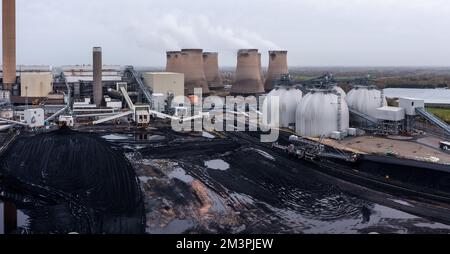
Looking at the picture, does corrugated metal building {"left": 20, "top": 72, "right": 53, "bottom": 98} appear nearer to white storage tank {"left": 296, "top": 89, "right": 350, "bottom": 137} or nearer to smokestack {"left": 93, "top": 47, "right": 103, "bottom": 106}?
smokestack {"left": 93, "top": 47, "right": 103, "bottom": 106}

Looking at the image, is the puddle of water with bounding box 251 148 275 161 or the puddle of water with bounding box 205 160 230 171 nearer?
the puddle of water with bounding box 205 160 230 171

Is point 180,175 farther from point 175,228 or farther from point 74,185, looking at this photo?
point 175,228

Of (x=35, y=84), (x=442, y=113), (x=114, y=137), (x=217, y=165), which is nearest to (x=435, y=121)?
(x=442, y=113)

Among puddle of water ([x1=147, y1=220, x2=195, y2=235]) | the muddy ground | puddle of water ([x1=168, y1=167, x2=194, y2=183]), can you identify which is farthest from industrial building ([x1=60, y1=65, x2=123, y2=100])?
puddle of water ([x1=147, y1=220, x2=195, y2=235])

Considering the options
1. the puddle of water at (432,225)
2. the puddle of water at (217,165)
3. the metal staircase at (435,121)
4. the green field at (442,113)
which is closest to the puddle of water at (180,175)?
the puddle of water at (217,165)

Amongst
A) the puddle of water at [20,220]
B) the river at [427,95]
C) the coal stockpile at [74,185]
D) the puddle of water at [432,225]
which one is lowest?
the puddle of water at [432,225]

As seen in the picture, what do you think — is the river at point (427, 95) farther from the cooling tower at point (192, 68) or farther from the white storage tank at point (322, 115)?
the white storage tank at point (322, 115)
